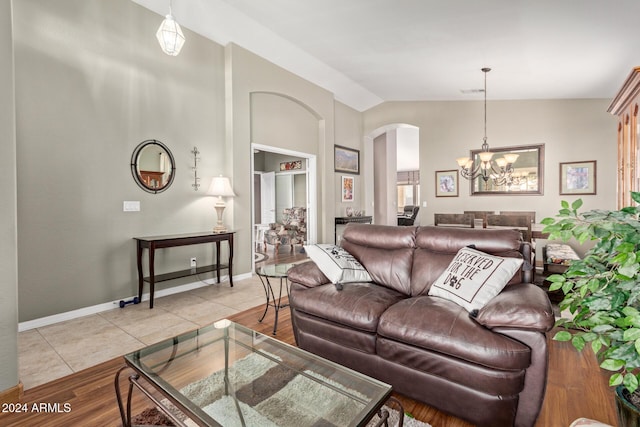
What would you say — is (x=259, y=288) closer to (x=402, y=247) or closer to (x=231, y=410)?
(x=402, y=247)

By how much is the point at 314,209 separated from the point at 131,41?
3.99 meters

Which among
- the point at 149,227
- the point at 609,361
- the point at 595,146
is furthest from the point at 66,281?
the point at 595,146

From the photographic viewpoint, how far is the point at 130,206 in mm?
3691

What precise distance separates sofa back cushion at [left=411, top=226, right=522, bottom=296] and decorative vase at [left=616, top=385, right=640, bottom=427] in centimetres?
124

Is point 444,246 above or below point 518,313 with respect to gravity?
above

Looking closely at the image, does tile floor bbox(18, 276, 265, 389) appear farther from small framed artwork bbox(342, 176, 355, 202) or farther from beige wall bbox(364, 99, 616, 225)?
beige wall bbox(364, 99, 616, 225)

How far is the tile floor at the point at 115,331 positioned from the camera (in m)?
2.33

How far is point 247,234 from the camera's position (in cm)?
492

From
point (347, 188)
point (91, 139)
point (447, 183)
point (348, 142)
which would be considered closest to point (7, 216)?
point (91, 139)

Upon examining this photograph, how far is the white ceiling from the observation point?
322 cm

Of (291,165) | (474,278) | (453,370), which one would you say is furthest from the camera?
(291,165)

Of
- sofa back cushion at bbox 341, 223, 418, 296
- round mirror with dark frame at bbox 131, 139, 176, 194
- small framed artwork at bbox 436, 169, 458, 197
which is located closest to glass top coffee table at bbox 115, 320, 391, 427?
sofa back cushion at bbox 341, 223, 418, 296

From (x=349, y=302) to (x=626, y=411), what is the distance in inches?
52.0

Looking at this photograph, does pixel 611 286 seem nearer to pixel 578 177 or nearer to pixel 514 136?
pixel 578 177
